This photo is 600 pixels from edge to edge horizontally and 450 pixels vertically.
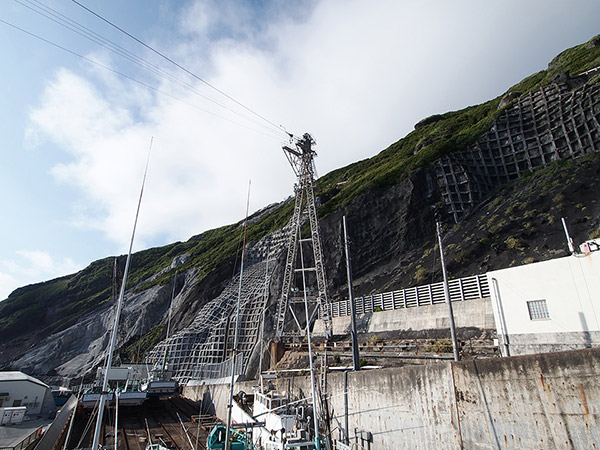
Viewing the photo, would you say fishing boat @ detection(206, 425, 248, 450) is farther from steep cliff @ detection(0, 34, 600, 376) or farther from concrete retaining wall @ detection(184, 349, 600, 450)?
steep cliff @ detection(0, 34, 600, 376)

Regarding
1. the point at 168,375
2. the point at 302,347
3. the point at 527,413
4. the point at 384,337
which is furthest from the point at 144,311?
the point at 527,413

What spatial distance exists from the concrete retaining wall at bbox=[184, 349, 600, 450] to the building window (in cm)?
413

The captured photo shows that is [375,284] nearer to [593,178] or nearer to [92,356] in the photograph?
[593,178]

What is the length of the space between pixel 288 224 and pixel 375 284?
22359mm

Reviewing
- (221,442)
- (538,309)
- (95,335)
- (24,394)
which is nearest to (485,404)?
(538,309)

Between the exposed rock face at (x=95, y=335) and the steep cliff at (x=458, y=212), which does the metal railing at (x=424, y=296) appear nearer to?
the steep cliff at (x=458, y=212)

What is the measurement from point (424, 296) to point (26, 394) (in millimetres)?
49005

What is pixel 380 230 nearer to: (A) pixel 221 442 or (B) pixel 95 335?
(A) pixel 221 442

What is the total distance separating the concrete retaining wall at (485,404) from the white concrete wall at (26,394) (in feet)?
148

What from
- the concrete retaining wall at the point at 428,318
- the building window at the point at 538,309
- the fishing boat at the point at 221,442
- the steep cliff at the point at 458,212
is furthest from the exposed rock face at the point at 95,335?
the building window at the point at 538,309

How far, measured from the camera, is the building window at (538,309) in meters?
14.3

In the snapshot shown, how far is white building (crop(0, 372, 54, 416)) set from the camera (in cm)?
4038

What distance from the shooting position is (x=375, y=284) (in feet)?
125

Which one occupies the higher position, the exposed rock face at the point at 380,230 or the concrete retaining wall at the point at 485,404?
the exposed rock face at the point at 380,230
